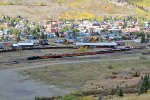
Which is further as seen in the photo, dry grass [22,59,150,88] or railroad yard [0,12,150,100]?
dry grass [22,59,150,88]

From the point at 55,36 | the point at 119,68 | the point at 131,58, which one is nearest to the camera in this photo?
the point at 119,68

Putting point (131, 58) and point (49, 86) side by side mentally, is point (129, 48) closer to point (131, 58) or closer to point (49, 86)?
point (131, 58)

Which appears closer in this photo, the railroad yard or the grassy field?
the railroad yard

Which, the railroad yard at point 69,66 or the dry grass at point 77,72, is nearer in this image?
the railroad yard at point 69,66

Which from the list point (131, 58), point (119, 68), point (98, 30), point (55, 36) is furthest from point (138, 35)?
point (119, 68)

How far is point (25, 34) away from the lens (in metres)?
151

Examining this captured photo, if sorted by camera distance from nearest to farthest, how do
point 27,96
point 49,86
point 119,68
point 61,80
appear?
point 27,96
point 49,86
point 61,80
point 119,68

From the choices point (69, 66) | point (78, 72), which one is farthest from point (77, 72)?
point (69, 66)

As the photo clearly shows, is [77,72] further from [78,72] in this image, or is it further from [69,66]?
[69,66]

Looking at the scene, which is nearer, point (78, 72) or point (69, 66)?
point (78, 72)

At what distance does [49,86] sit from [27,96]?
8.28 metres

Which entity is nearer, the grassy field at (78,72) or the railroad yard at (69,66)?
the railroad yard at (69,66)

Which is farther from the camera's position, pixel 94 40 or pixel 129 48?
pixel 94 40

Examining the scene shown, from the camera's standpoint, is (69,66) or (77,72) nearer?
(77,72)
